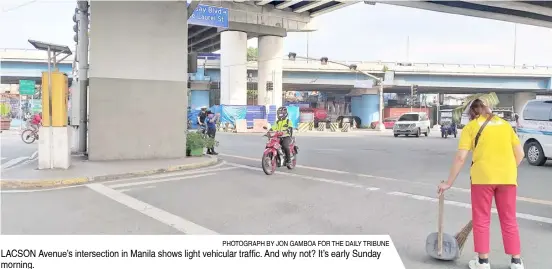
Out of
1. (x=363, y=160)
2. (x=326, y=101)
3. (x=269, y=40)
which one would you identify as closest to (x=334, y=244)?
(x=363, y=160)

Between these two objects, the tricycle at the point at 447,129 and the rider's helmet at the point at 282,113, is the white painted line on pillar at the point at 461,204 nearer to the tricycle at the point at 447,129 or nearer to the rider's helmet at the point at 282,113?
the rider's helmet at the point at 282,113

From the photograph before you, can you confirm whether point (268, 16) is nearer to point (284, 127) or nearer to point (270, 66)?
point (270, 66)

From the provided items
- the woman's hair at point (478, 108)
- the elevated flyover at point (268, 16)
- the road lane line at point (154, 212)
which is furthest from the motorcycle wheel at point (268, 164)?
the elevated flyover at point (268, 16)

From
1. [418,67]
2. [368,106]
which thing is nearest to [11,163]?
[418,67]

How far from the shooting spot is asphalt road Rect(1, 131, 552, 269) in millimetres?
5844

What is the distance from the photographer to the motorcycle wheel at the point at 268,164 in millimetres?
11312

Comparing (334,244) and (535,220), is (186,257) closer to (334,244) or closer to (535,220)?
(334,244)

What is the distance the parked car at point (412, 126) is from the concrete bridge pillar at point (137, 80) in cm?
2235

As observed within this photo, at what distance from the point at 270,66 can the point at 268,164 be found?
36458 mm

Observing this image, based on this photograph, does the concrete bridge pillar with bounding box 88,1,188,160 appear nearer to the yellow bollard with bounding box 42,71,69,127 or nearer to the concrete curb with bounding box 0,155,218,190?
the yellow bollard with bounding box 42,71,69,127

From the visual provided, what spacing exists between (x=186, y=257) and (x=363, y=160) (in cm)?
1190

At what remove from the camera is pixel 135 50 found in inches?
508

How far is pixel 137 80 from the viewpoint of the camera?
1302cm

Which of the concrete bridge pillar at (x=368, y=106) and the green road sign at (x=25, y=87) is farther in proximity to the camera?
the concrete bridge pillar at (x=368, y=106)
